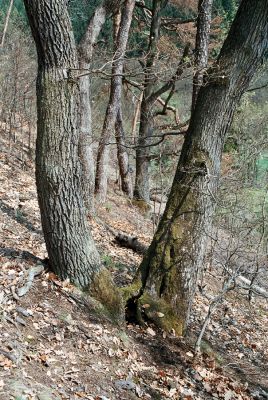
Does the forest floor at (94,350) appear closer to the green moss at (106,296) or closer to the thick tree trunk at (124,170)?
the green moss at (106,296)

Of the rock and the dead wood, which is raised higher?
the dead wood

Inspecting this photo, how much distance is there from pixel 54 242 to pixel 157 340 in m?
1.68

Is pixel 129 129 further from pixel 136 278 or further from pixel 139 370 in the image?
pixel 139 370

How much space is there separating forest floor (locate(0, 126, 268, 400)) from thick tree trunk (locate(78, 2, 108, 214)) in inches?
94.2

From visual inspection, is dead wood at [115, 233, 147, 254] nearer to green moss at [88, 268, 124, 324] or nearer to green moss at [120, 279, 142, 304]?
green moss at [120, 279, 142, 304]

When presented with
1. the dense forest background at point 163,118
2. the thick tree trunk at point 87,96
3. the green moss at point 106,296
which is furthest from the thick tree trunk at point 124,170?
the green moss at point 106,296

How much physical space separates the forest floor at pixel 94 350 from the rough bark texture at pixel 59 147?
1.14ft

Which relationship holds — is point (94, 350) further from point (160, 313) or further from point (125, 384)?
point (160, 313)

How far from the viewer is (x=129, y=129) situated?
1691cm

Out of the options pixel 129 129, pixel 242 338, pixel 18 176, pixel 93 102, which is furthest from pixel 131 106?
pixel 242 338

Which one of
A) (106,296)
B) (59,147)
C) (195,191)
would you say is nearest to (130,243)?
(195,191)

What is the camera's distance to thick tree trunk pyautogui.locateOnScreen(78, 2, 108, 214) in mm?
8344

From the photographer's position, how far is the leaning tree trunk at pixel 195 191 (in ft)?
15.8

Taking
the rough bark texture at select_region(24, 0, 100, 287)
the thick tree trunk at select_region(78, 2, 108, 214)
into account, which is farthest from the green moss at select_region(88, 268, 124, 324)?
the thick tree trunk at select_region(78, 2, 108, 214)
